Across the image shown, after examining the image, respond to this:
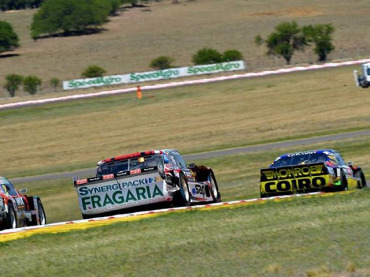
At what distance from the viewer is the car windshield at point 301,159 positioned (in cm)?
2225

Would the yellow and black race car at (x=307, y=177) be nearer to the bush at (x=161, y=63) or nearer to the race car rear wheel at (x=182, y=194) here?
the race car rear wheel at (x=182, y=194)

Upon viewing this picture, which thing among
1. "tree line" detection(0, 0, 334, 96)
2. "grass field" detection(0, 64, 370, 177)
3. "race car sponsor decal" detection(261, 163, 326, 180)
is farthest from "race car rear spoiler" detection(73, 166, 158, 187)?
"tree line" detection(0, 0, 334, 96)

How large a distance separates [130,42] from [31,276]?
4180 inches

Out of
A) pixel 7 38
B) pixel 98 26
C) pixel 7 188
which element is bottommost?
pixel 98 26

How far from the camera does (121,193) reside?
18500 millimetres

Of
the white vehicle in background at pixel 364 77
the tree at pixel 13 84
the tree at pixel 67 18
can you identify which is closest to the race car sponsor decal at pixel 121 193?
the white vehicle in background at pixel 364 77

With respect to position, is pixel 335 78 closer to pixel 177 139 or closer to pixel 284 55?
pixel 177 139

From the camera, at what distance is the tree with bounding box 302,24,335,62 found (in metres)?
86.2

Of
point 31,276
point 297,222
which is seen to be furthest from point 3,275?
point 297,222

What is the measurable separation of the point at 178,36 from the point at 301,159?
96.7 m

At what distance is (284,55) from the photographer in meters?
88.4

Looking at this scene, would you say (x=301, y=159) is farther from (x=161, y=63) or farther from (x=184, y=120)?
(x=161, y=63)

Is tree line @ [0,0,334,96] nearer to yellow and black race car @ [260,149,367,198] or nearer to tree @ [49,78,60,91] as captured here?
tree @ [49,78,60,91]

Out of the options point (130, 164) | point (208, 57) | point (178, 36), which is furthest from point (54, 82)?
point (130, 164)
